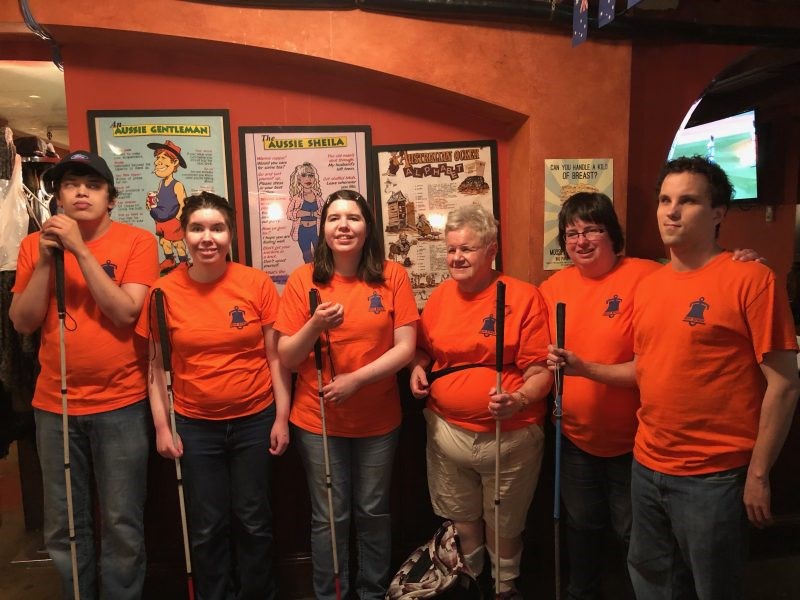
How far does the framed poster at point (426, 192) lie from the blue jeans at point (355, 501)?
0.98 meters

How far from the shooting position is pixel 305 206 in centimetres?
269

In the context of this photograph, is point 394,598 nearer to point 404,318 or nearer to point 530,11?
point 404,318

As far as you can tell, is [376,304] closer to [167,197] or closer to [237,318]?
[237,318]

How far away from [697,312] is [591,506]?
3.07ft

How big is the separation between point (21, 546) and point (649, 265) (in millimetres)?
3732

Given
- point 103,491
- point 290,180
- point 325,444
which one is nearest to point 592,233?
point 325,444

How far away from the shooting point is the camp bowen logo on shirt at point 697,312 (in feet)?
5.13

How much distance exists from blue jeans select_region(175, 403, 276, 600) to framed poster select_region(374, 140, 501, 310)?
3.76 ft

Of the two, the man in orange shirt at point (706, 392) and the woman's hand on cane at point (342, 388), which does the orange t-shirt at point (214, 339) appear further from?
the man in orange shirt at point (706, 392)

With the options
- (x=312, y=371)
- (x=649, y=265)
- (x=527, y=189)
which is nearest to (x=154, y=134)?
(x=312, y=371)

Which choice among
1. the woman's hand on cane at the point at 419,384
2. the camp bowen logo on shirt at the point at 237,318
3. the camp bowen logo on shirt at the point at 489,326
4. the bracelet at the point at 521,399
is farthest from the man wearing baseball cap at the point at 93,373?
the bracelet at the point at 521,399

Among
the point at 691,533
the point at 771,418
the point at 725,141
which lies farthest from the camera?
the point at 725,141

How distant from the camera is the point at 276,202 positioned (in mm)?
2666

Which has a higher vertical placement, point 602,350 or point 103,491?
point 602,350
